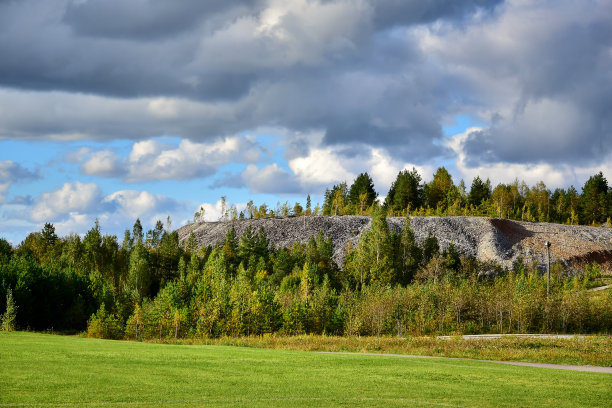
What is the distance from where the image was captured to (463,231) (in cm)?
12231

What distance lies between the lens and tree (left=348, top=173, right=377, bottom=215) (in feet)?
511

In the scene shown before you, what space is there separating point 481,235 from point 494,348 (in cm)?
8500

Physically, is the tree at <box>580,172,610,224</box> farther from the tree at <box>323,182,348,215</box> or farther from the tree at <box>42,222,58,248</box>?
the tree at <box>42,222,58,248</box>

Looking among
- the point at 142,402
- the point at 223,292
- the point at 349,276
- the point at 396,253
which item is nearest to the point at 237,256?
the point at 349,276

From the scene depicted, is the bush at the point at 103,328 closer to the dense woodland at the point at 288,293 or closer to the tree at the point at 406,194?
the dense woodland at the point at 288,293

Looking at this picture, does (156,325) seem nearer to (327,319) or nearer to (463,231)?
(327,319)

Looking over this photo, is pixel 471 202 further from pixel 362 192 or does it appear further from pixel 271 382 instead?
pixel 271 382

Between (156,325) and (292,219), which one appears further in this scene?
(292,219)

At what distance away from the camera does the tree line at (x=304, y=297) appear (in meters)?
59.5

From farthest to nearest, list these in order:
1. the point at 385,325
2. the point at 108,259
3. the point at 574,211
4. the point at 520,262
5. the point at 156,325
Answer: the point at 574,211 → the point at 108,259 → the point at 520,262 → the point at 156,325 → the point at 385,325

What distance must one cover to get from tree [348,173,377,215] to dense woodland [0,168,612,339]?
46591 mm

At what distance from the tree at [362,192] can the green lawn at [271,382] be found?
414 feet

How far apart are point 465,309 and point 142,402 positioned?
50.4 metres

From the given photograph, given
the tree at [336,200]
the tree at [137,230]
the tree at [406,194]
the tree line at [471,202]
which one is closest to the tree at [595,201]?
the tree line at [471,202]
